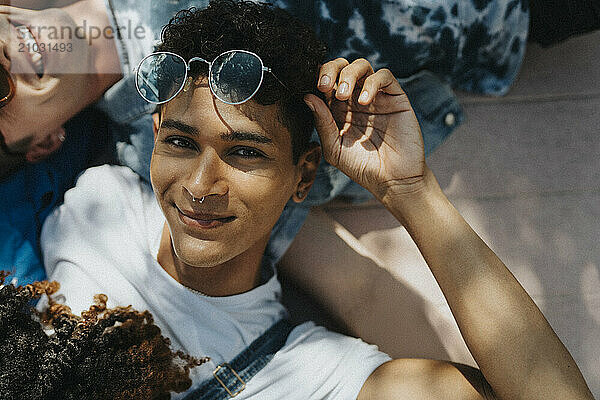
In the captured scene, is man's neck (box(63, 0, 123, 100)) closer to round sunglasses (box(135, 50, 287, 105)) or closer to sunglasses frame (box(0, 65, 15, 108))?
sunglasses frame (box(0, 65, 15, 108))

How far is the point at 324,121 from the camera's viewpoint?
1.48 metres

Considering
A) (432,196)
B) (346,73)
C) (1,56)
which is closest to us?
(346,73)

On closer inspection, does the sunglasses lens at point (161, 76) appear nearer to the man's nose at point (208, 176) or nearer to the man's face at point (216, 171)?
the man's face at point (216, 171)

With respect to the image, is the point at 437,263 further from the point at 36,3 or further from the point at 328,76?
the point at 36,3

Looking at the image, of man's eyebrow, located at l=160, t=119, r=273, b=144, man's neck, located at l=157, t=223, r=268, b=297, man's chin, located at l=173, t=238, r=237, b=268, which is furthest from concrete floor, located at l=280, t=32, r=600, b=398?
man's eyebrow, located at l=160, t=119, r=273, b=144

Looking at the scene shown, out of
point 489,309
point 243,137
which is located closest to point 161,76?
point 243,137

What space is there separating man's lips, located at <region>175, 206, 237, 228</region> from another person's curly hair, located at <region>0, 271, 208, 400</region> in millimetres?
302

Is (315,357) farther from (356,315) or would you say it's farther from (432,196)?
(432,196)

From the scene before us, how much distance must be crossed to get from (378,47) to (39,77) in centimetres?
103

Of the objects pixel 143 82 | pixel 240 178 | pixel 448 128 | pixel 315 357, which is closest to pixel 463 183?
pixel 448 128

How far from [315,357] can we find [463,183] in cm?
93

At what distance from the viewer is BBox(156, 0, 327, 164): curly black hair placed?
4.61ft

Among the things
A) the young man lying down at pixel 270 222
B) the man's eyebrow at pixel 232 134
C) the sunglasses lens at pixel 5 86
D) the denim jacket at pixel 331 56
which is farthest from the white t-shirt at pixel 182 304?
the man's eyebrow at pixel 232 134

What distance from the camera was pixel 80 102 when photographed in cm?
185
